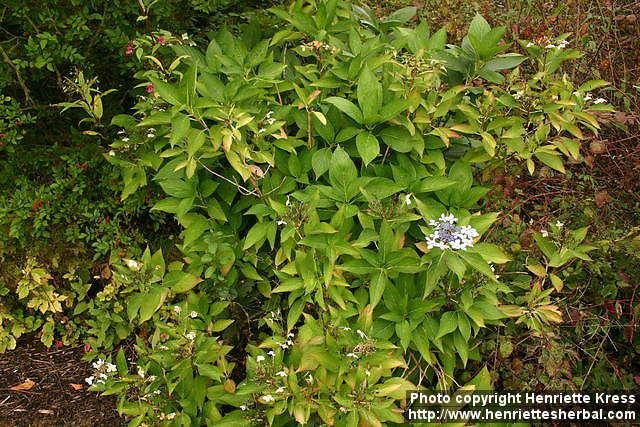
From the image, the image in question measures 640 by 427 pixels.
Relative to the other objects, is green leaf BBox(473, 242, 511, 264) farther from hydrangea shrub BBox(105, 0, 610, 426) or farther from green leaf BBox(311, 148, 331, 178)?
green leaf BBox(311, 148, 331, 178)

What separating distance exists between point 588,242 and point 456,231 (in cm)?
103

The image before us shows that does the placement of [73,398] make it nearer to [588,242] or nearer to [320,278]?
[320,278]

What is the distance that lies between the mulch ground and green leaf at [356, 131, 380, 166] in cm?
159

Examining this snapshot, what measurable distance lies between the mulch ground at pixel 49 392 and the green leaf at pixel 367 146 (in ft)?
5.20

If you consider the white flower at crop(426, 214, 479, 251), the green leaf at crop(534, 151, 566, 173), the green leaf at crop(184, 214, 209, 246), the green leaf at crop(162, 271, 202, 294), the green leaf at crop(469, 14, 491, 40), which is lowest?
the green leaf at crop(162, 271, 202, 294)

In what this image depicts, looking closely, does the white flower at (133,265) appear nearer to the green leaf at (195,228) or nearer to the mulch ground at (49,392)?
the green leaf at (195,228)

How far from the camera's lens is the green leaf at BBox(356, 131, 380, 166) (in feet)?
6.85

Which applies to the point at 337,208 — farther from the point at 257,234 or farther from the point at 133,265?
the point at 133,265

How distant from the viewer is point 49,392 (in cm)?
Answer: 281

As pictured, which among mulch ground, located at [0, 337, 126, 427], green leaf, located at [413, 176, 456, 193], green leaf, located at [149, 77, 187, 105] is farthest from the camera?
mulch ground, located at [0, 337, 126, 427]

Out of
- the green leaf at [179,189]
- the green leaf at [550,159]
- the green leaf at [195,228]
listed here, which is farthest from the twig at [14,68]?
the green leaf at [550,159]

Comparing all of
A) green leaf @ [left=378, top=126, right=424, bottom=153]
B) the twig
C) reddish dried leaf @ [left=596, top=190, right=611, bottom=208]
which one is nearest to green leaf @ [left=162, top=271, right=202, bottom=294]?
green leaf @ [left=378, top=126, right=424, bottom=153]

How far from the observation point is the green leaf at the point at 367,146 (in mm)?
2088

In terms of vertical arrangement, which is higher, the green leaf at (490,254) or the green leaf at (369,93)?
the green leaf at (369,93)
